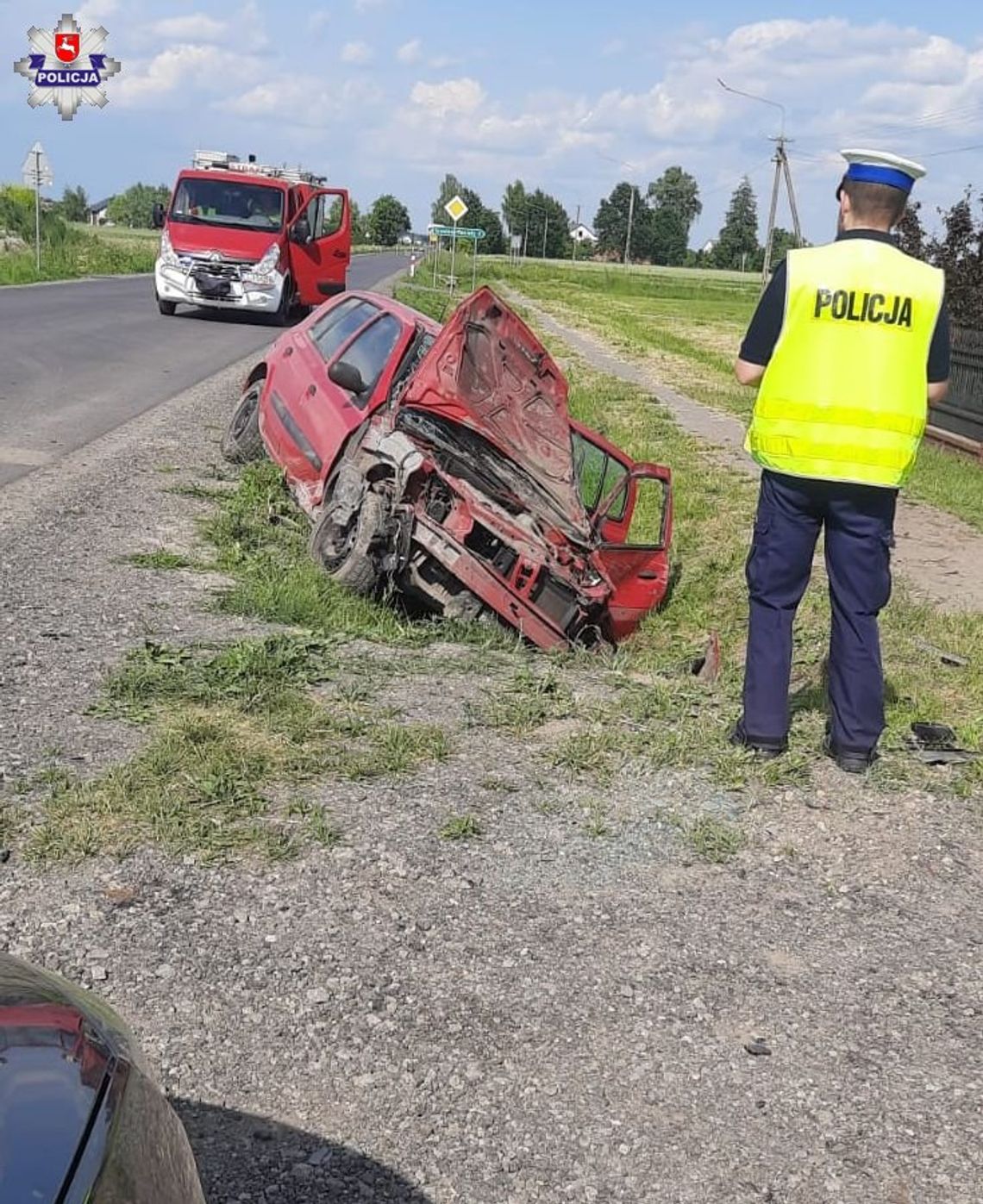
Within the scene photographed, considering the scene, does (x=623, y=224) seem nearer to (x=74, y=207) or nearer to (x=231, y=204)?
(x=74, y=207)

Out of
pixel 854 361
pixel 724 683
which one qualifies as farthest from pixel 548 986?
pixel 724 683

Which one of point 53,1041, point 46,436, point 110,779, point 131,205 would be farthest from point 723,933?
point 131,205

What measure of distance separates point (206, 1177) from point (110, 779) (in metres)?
1.97

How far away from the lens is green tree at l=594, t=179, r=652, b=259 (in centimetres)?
14525

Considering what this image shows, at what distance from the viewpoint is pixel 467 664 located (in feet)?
21.5

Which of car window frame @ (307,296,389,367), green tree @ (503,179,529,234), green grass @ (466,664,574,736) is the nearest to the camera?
green grass @ (466,664,574,736)

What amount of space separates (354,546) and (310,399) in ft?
6.49

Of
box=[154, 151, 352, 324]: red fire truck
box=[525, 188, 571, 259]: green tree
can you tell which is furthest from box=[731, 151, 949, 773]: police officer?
box=[525, 188, 571, 259]: green tree

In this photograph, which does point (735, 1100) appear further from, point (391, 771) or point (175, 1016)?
point (391, 771)

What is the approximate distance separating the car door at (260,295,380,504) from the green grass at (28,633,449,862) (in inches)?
90.6

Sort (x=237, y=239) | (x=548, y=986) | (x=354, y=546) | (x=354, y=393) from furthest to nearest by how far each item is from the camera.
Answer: (x=237, y=239)
(x=354, y=393)
(x=354, y=546)
(x=548, y=986)

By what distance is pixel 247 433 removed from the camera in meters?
10.8

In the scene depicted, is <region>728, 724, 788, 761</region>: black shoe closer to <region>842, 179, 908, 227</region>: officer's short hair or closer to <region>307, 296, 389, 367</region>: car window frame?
<region>842, 179, 908, 227</region>: officer's short hair

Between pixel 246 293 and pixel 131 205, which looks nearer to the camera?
pixel 246 293
